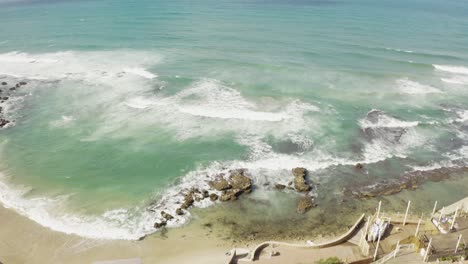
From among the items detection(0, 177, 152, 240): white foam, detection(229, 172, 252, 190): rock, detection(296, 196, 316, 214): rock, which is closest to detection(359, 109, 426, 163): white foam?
detection(296, 196, 316, 214): rock

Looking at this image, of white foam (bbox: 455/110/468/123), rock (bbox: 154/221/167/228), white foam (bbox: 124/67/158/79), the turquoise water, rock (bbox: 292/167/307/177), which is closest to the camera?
rock (bbox: 154/221/167/228)

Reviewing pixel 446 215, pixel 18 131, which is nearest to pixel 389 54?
pixel 446 215

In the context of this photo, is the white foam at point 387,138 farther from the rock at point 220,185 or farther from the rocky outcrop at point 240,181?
the rock at point 220,185

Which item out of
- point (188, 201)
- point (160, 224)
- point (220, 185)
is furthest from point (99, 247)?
point (220, 185)

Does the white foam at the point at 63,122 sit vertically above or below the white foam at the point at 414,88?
below

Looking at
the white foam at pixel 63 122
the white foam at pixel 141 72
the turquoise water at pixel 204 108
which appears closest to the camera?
the turquoise water at pixel 204 108

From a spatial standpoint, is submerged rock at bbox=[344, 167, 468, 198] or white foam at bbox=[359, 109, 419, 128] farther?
white foam at bbox=[359, 109, 419, 128]

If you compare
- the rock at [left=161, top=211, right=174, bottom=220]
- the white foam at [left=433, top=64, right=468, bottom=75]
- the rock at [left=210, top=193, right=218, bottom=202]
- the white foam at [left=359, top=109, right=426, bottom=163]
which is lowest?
the rock at [left=161, top=211, right=174, bottom=220]

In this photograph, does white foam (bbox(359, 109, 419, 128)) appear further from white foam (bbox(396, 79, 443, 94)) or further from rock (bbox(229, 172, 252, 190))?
rock (bbox(229, 172, 252, 190))

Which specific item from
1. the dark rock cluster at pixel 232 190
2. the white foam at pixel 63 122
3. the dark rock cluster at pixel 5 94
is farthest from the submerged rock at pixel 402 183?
the dark rock cluster at pixel 5 94
